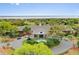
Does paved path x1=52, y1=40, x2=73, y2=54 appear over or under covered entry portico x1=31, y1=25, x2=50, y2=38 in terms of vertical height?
under

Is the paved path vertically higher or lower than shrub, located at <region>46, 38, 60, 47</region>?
lower

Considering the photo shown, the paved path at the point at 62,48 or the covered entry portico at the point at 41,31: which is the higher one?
the covered entry portico at the point at 41,31

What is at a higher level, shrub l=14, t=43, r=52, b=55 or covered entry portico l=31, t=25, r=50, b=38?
covered entry portico l=31, t=25, r=50, b=38

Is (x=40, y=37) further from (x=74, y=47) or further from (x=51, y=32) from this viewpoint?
(x=74, y=47)

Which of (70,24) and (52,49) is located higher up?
(70,24)

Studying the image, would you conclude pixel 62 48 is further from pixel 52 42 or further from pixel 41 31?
pixel 41 31

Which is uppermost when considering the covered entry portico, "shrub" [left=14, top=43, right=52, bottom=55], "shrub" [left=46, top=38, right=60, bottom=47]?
the covered entry portico

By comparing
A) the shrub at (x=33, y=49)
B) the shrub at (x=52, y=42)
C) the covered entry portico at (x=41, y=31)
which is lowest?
the shrub at (x=33, y=49)
